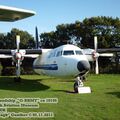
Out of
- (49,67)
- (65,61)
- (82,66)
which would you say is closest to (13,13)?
(82,66)

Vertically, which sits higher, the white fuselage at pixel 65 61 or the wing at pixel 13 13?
the wing at pixel 13 13

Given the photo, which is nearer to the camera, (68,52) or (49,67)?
(68,52)

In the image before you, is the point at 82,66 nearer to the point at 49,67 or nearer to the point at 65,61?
the point at 65,61

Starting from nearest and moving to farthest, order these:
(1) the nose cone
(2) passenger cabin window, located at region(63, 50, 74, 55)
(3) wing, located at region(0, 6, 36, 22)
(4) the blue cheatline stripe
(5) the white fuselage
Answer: (3) wing, located at region(0, 6, 36, 22)
(1) the nose cone
(5) the white fuselage
(2) passenger cabin window, located at region(63, 50, 74, 55)
(4) the blue cheatline stripe

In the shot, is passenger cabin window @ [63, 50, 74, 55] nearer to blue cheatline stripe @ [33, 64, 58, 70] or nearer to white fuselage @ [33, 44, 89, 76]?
white fuselage @ [33, 44, 89, 76]

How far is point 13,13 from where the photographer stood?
5535mm

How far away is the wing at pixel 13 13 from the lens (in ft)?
17.2

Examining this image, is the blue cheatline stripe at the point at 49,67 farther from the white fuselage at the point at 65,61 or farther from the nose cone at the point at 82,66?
the nose cone at the point at 82,66

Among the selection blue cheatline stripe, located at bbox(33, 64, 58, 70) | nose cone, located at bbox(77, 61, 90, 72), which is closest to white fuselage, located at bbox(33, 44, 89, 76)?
blue cheatline stripe, located at bbox(33, 64, 58, 70)

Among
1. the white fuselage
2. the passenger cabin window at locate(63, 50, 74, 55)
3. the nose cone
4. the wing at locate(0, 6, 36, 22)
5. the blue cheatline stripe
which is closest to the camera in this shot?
the wing at locate(0, 6, 36, 22)

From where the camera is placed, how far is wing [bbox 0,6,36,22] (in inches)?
206

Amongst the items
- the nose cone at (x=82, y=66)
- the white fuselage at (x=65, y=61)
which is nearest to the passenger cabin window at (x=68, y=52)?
the white fuselage at (x=65, y=61)

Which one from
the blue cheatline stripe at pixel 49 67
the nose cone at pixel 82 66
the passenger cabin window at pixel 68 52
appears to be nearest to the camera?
the nose cone at pixel 82 66

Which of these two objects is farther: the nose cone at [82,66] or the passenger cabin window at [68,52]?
the passenger cabin window at [68,52]
